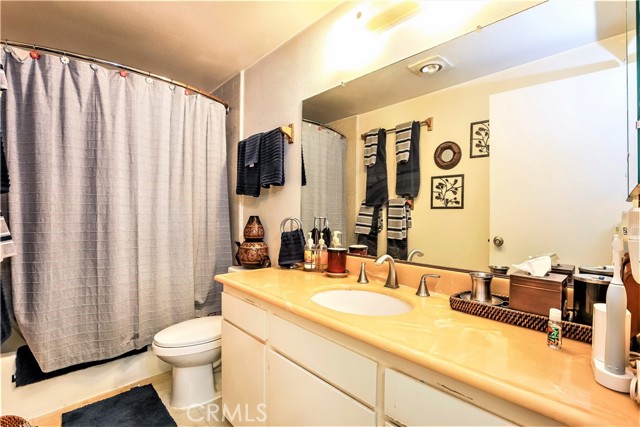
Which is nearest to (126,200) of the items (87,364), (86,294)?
(86,294)

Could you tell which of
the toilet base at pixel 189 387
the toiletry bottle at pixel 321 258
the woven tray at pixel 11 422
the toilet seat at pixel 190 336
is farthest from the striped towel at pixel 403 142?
the woven tray at pixel 11 422

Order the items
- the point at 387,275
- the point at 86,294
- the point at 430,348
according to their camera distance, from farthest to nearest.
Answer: the point at 86,294
the point at 387,275
the point at 430,348

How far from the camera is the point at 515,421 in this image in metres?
0.57

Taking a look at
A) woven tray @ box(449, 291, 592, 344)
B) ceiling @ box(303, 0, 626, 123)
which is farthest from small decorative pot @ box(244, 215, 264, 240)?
woven tray @ box(449, 291, 592, 344)

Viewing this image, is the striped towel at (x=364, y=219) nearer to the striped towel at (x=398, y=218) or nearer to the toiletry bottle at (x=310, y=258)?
the striped towel at (x=398, y=218)

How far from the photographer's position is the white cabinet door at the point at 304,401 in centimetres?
84

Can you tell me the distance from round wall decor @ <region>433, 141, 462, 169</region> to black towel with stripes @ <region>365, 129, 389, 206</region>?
270 mm

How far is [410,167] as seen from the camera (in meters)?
1.36

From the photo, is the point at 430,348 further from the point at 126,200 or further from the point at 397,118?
the point at 126,200

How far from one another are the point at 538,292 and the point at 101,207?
2149 millimetres

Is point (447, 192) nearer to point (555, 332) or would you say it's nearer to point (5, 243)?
point (555, 332)

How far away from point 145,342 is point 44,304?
59 centimetres

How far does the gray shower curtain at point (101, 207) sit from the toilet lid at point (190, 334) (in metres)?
0.29

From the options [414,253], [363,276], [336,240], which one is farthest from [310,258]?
[414,253]
